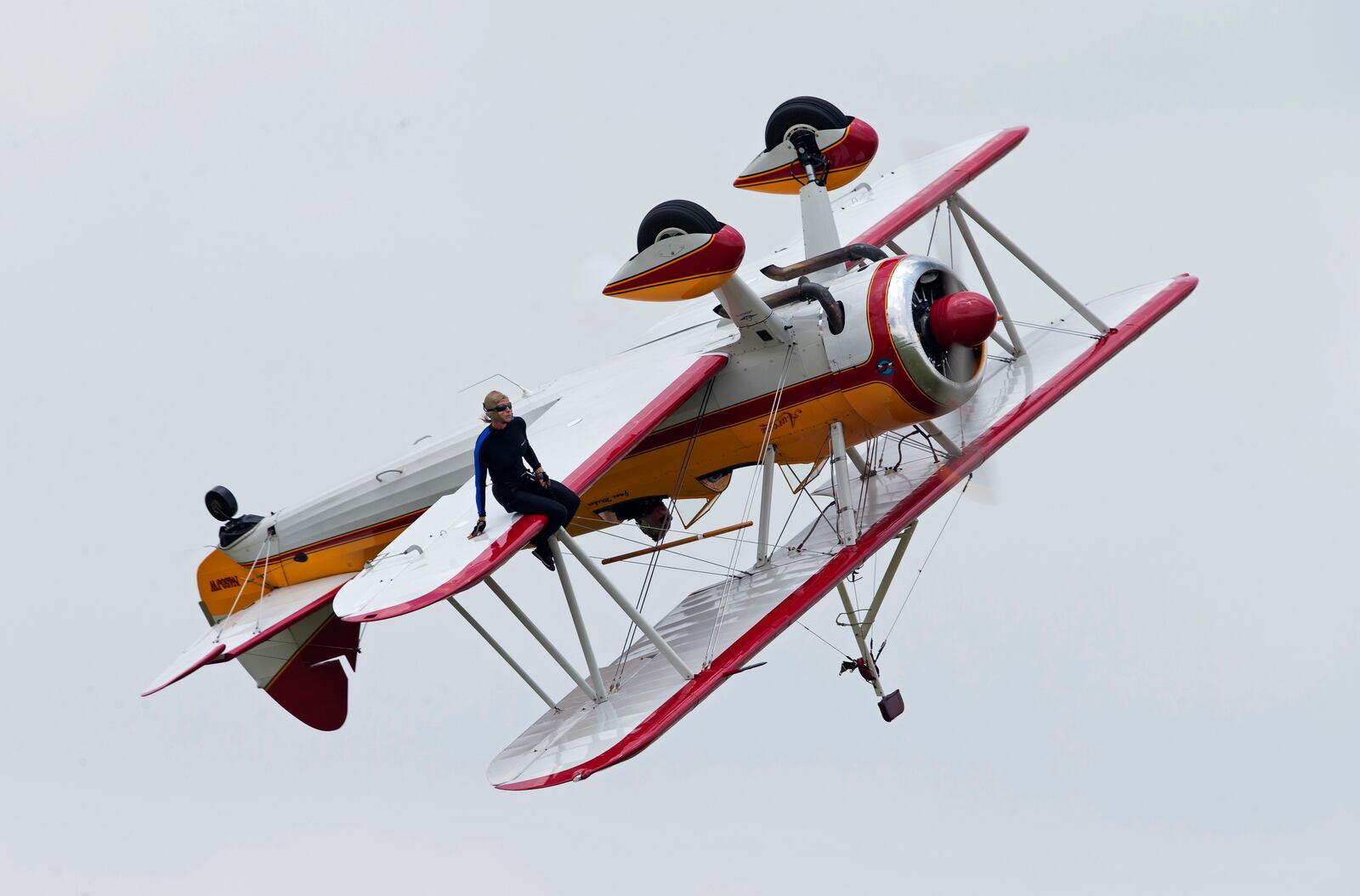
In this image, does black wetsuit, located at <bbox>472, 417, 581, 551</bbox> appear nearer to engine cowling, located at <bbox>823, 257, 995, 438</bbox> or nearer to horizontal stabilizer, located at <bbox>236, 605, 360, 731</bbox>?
engine cowling, located at <bbox>823, 257, 995, 438</bbox>

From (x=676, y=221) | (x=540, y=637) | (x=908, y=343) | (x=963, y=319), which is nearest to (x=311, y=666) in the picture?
(x=540, y=637)

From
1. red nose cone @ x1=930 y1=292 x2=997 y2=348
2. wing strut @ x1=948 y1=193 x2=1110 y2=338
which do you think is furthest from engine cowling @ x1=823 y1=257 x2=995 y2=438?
wing strut @ x1=948 y1=193 x2=1110 y2=338

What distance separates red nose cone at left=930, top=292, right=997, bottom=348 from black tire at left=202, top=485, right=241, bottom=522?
26.6 ft

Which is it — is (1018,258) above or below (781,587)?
above

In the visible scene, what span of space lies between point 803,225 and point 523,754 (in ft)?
19.0

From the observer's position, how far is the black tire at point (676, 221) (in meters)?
15.3

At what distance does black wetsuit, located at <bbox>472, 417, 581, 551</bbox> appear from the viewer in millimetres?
14680

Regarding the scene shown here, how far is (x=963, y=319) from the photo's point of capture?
51.7 ft

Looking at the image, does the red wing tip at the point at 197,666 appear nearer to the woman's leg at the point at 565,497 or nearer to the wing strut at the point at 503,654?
the wing strut at the point at 503,654

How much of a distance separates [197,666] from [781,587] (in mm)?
5992

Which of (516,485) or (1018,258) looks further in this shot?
(1018,258)

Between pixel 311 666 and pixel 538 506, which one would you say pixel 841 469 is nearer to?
pixel 538 506

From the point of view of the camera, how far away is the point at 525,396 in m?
18.3

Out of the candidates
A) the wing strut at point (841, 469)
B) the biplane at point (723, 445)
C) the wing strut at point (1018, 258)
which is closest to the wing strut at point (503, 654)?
the biplane at point (723, 445)
